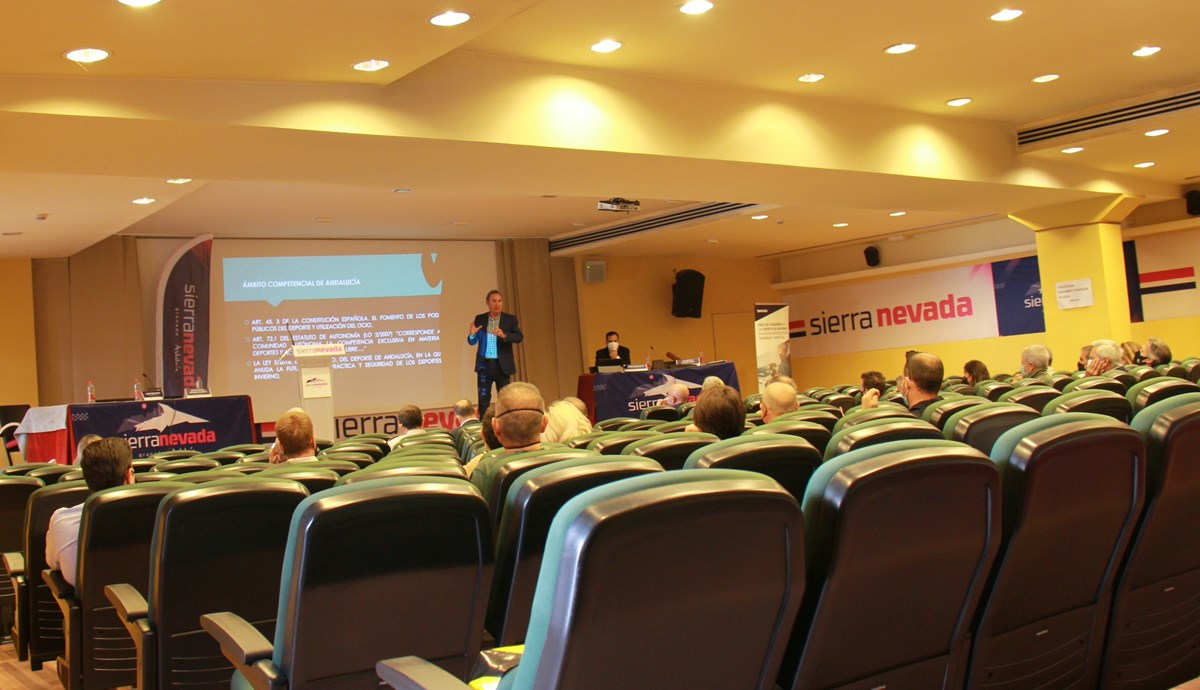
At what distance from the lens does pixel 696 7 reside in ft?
18.3

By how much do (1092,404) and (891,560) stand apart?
89.1 inches

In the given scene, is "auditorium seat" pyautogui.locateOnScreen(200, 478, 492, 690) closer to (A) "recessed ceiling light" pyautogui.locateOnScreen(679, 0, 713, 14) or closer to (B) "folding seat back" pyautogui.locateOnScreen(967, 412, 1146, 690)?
(B) "folding seat back" pyautogui.locateOnScreen(967, 412, 1146, 690)

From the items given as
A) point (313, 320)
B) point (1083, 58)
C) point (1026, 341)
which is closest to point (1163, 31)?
point (1083, 58)

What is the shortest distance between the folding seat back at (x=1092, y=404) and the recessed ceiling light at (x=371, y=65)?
3.65 metres

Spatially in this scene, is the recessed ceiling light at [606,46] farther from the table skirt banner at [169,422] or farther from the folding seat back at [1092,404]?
the table skirt banner at [169,422]

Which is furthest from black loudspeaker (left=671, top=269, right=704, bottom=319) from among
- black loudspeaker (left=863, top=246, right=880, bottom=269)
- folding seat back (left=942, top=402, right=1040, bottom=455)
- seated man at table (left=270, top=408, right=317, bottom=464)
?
folding seat back (left=942, top=402, right=1040, bottom=455)

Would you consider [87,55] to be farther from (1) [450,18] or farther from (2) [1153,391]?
(2) [1153,391]

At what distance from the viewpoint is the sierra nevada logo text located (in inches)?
611

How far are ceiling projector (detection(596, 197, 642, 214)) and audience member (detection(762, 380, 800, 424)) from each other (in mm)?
5417

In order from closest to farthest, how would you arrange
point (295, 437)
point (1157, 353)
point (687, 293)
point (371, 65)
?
point (295, 437), point (371, 65), point (1157, 353), point (687, 293)

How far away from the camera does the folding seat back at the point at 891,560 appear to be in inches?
60.5

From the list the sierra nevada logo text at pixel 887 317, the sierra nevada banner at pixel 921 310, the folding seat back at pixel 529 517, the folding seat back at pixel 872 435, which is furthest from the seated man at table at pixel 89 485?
the sierra nevada logo text at pixel 887 317

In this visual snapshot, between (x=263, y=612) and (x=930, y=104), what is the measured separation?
287 inches

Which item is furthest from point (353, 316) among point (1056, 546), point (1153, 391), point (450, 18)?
point (1056, 546)
